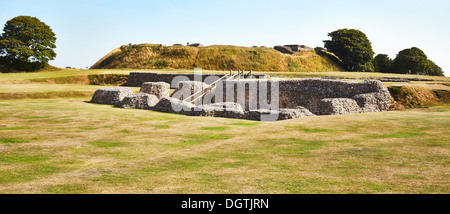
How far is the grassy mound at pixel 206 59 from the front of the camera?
70625 mm

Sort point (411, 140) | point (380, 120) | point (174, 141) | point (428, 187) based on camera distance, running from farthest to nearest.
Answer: point (380, 120) → point (174, 141) → point (411, 140) → point (428, 187)

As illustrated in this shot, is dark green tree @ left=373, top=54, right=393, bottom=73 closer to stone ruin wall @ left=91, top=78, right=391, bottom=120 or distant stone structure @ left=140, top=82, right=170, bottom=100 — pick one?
stone ruin wall @ left=91, top=78, right=391, bottom=120

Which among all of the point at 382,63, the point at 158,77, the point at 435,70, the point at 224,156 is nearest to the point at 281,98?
the point at 158,77

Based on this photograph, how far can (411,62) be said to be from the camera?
258ft

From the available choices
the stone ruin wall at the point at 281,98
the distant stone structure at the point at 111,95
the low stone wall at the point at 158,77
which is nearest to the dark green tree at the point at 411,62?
the low stone wall at the point at 158,77

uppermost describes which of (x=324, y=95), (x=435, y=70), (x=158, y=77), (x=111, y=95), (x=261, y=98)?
(x=435, y=70)

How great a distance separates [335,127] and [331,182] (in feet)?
29.0

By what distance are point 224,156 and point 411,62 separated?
257 ft

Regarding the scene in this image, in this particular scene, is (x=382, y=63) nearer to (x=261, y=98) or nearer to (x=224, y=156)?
(x=261, y=98)

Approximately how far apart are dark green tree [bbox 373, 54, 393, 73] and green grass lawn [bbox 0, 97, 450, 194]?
70.3 m

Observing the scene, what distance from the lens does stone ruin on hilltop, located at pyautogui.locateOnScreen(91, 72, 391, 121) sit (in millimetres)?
24828
